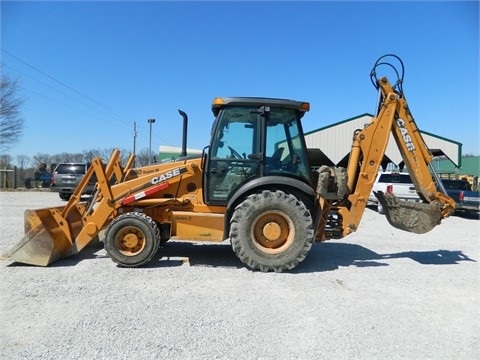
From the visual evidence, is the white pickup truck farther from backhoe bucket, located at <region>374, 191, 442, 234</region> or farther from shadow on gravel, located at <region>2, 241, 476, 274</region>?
backhoe bucket, located at <region>374, 191, 442, 234</region>

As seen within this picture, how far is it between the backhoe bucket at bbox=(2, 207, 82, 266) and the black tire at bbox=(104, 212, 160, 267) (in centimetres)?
76

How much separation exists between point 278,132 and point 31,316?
4224 millimetres

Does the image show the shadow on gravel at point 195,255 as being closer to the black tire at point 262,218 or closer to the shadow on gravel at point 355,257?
the black tire at point 262,218

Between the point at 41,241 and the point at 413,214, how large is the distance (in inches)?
237

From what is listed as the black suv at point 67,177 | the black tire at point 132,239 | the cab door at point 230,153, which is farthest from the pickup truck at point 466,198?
the black suv at point 67,177

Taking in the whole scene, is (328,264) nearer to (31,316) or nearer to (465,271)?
(465,271)

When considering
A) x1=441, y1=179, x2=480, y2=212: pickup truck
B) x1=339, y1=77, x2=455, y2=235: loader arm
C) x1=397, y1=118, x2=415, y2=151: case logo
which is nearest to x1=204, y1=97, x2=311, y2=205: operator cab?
x1=339, y1=77, x2=455, y2=235: loader arm

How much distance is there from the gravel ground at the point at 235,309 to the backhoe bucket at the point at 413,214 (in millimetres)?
681

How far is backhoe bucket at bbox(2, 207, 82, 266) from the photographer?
569 cm

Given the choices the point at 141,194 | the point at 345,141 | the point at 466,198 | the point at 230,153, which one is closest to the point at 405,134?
the point at 230,153

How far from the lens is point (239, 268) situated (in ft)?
19.8

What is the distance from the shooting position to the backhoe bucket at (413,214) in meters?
6.43

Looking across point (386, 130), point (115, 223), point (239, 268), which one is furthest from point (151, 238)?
point (386, 130)

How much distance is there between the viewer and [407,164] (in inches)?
265
